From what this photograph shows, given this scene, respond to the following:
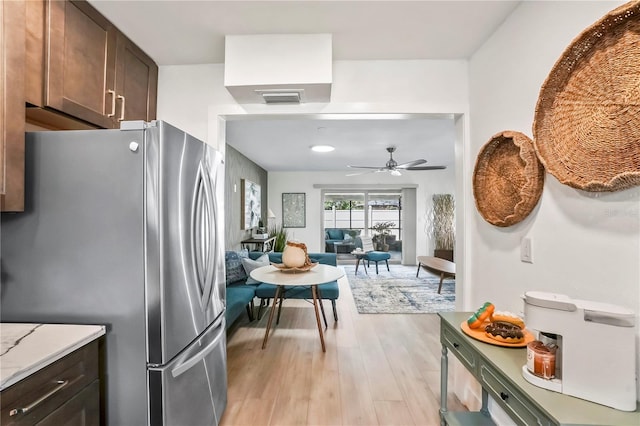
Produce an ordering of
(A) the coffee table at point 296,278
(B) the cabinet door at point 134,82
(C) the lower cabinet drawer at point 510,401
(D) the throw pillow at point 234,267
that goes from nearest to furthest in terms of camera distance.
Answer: (C) the lower cabinet drawer at point 510,401, (B) the cabinet door at point 134,82, (A) the coffee table at point 296,278, (D) the throw pillow at point 234,267

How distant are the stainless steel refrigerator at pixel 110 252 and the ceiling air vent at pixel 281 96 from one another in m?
0.79

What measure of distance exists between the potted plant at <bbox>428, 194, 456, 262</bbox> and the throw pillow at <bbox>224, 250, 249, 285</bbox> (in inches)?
185

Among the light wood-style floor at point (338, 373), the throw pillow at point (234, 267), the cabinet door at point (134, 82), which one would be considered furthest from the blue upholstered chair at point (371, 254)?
the cabinet door at point (134, 82)

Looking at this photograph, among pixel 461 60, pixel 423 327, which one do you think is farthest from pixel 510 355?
pixel 423 327

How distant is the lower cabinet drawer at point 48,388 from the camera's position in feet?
2.84

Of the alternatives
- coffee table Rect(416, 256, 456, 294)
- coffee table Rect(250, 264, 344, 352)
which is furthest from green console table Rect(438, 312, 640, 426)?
coffee table Rect(416, 256, 456, 294)

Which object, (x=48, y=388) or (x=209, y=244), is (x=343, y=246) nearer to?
(x=209, y=244)

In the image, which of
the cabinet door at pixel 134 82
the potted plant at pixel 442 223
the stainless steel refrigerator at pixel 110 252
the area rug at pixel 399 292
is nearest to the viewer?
the stainless steel refrigerator at pixel 110 252

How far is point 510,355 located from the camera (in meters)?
1.25

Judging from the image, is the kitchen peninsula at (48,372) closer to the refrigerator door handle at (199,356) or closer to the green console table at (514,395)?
the refrigerator door handle at (199,356)

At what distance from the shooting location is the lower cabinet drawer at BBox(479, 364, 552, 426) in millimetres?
982

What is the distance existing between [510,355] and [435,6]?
168cm

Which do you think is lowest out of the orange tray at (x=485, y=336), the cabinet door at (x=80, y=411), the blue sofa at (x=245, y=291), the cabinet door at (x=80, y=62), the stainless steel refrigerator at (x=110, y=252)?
the blue sofa at (x=245, y=291)

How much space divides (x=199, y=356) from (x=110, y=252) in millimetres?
652
